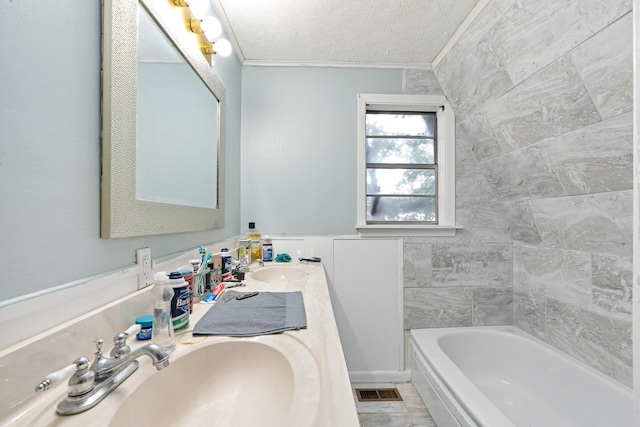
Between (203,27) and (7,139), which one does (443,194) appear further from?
(7,139)

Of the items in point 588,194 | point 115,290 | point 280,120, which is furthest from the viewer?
point 280,120

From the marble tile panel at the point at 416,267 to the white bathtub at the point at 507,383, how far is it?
329 mm

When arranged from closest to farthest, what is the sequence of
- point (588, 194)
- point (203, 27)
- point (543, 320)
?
point (203, 27) → point (588, 194) → point (543, 320)

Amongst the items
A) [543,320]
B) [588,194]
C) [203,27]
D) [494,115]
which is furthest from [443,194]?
[203,27]

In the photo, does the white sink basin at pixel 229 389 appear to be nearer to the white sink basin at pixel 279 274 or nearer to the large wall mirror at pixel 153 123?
the large wall mirror at pixel 153 123

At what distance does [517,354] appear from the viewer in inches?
69.1

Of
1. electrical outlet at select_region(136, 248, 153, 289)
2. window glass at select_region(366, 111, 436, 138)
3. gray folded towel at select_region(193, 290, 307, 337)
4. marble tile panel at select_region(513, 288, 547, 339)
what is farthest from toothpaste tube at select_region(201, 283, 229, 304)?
marble tile panel at select_region(513, 288, 547, 339)

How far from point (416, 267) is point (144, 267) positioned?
1694mm

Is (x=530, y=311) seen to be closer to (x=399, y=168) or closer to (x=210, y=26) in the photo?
(x=399, y=168)

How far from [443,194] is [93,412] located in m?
2.07

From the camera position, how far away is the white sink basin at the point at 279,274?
1.56 m

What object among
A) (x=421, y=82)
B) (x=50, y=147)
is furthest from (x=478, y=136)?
(x=50, y=147)

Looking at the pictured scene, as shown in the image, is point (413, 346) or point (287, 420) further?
point (413, 346)

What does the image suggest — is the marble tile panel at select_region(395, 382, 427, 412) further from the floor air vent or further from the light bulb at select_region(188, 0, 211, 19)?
the light bulb at select_region(188, 0, 211, 19)
